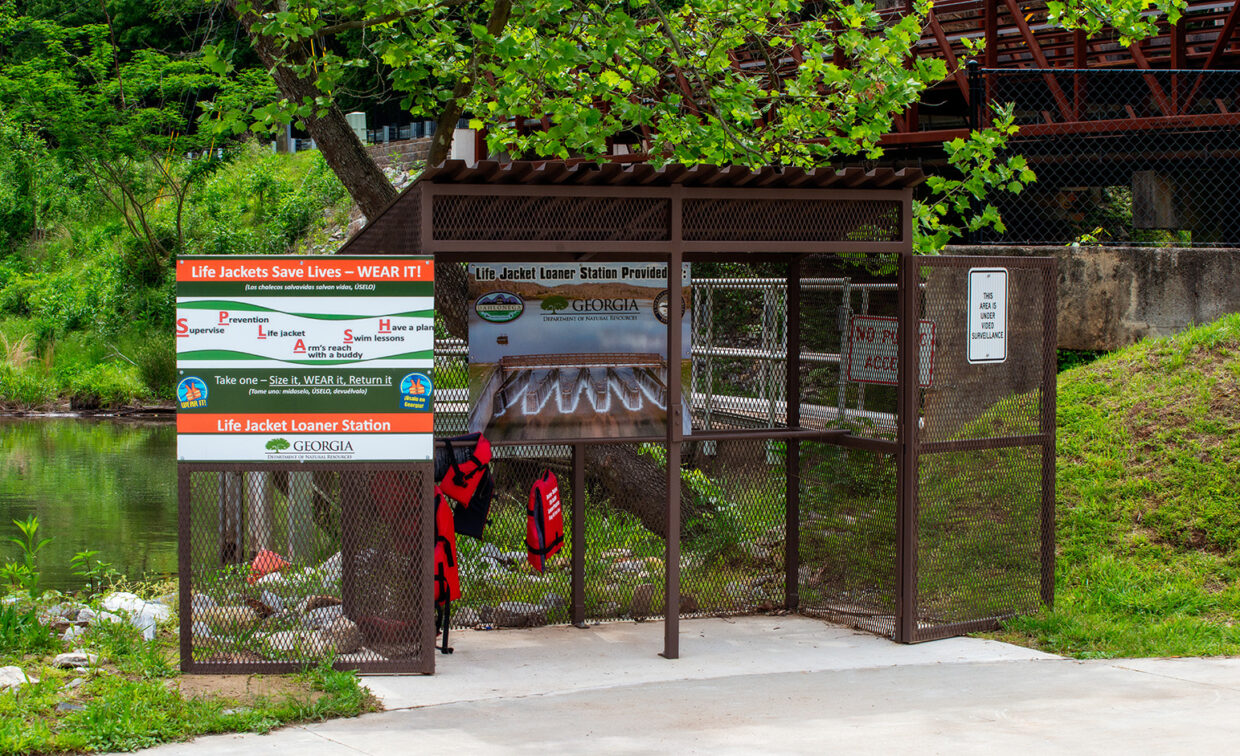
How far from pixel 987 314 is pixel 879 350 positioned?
29.0 inches

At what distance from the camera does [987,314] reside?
28.2 ft

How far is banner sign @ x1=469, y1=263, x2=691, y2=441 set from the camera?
8.41m

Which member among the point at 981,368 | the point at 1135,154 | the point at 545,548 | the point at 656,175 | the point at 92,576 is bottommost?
the point at 92,576

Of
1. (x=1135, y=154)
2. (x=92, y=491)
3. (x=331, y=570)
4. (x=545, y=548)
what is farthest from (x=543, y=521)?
(x=92, y=491)

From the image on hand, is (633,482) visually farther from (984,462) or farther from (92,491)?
(92,491)

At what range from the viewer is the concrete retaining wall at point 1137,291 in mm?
13305

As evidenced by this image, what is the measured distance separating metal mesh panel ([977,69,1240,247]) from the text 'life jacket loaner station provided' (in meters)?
6.17

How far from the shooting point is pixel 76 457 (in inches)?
856

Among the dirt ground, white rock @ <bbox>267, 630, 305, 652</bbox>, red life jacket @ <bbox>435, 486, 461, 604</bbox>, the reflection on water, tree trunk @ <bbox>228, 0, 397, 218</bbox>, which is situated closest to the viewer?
the dirt ground

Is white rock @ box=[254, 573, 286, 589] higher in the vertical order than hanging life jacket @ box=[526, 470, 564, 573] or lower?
lower

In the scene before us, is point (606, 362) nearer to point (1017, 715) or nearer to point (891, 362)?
point (891, 362)

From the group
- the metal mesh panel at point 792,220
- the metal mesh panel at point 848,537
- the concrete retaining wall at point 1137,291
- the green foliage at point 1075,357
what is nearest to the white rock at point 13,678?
the metal mesh panel at point 792,220

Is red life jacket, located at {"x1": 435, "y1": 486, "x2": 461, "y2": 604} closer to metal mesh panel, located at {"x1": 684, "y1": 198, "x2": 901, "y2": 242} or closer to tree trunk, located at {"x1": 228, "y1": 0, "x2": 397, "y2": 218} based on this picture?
metal mesh panel, located at {"x1": 684, "y1": 198, "x2": 901, "y2": 242}

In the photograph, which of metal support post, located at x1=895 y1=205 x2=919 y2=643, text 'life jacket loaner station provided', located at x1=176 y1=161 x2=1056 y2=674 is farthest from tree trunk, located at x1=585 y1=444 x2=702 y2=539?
metal support post, located at x1=895 y1=205 x2=919 y2=643
